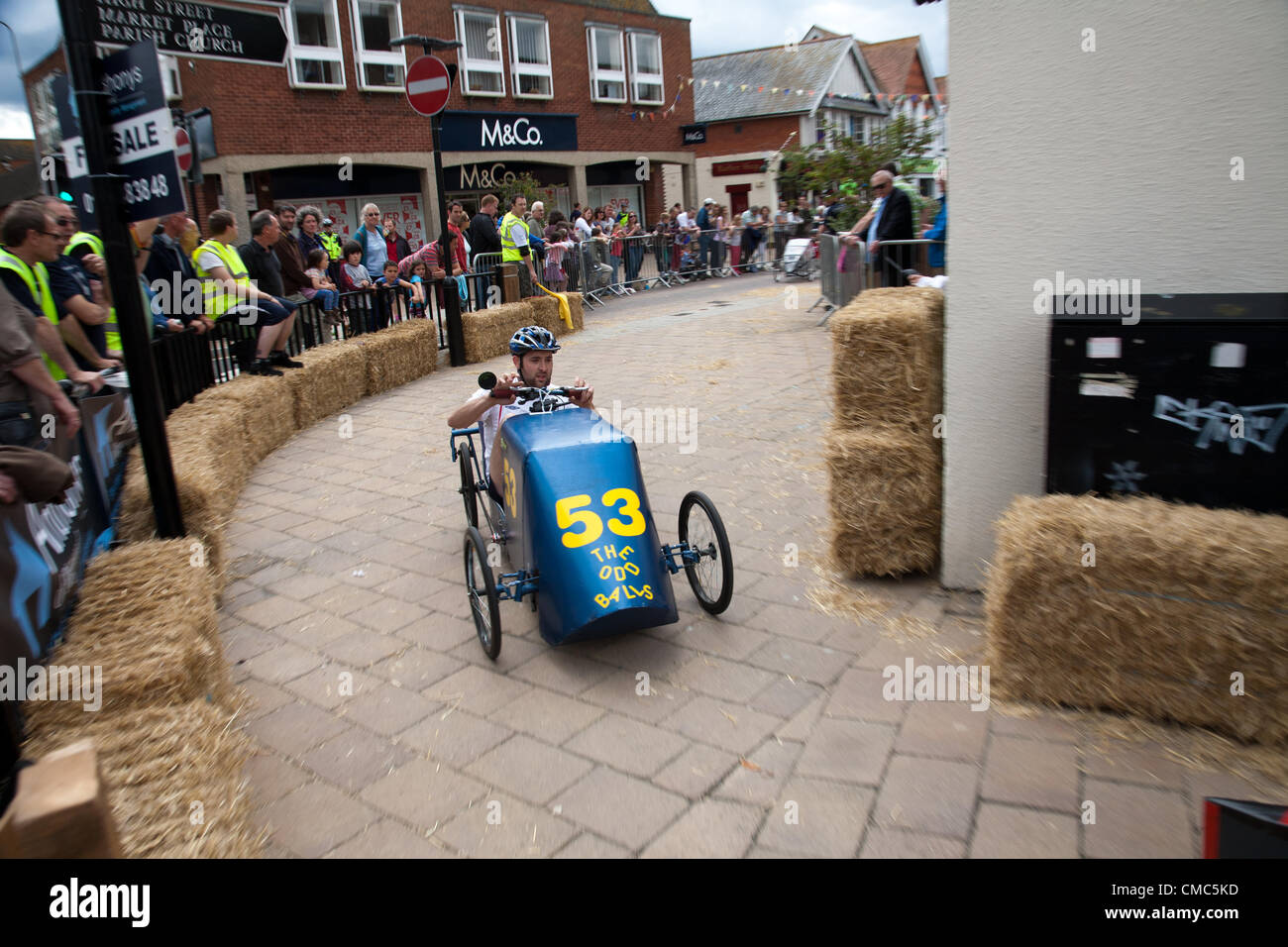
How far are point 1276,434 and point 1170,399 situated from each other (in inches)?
14.1

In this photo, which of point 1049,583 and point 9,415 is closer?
point 1049,583

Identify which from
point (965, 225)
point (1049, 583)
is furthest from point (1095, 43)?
point (1049, 583)

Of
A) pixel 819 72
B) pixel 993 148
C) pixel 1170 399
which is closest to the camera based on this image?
pixel 1170 399

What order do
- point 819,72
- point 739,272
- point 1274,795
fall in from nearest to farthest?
point 1274,795
point 739,272
point 819,72

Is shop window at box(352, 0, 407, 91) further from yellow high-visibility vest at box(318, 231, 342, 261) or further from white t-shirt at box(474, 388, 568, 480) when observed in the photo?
white t-shirt at box(474, 388, 568, 480)

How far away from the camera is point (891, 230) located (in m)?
9.88

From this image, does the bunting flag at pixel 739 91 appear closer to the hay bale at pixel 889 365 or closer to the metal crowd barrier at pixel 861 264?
the metal crowd barrier at pixel 861 264

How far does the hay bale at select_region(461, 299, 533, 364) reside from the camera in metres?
12.0

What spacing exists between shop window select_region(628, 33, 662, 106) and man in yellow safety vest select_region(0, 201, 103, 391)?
89.6ft

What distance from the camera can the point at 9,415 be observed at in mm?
3605

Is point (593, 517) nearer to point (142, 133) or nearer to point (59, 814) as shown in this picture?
point (59, 814)

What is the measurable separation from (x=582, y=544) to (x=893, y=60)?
178 feet

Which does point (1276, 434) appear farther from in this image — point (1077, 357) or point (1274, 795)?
point (1274, 795)

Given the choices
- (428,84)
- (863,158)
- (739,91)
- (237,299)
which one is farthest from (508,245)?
(739,91)
